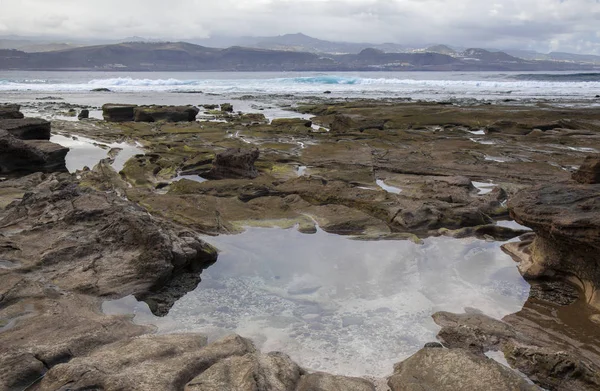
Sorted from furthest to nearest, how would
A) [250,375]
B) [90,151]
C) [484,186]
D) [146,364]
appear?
1. [90,151]
2. [484,186]
3. [146,364]
4. [250,375]

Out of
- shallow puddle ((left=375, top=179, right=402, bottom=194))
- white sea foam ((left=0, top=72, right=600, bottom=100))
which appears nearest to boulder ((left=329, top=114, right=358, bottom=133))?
shallow puddle ((left=375, top=179, right=402, bottom=194))

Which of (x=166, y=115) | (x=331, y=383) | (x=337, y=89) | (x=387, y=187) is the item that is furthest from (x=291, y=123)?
(x=337, y=89)

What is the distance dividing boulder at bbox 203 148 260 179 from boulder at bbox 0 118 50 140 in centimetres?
791

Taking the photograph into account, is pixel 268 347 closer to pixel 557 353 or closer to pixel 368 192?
pixel 557 353

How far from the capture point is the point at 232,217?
941 centimetres

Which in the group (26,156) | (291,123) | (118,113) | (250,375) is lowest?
(250,375)

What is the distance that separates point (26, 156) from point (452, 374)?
13217 millimetres

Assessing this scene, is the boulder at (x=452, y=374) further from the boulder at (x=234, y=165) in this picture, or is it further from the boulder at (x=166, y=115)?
the boulder at (x=166, y=115)

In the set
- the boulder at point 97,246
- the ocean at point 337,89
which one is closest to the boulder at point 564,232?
the boulder at point 97,246

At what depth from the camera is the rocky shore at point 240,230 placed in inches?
166

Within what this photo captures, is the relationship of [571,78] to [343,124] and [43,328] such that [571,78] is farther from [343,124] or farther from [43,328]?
[43,328]

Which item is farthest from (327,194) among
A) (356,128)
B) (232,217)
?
(356,128)

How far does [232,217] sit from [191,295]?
314 centimetres

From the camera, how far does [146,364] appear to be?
412cm
